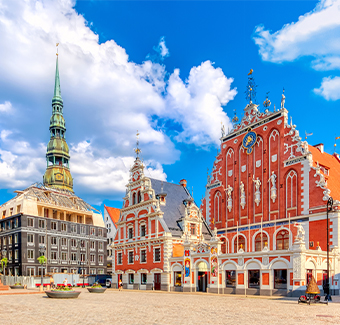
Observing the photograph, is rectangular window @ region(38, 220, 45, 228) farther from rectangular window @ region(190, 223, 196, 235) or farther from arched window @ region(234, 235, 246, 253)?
arched window @ region(234, 235, 246, 253)

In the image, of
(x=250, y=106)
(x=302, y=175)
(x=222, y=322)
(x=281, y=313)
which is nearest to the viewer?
(x=222, y=322)

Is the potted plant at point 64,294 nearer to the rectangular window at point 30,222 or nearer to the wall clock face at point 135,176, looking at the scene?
the wall clock face at point 135,176

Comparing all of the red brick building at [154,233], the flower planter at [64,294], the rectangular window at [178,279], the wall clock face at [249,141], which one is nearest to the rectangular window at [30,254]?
the red brick building at [154,233]

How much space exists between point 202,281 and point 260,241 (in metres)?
7.70

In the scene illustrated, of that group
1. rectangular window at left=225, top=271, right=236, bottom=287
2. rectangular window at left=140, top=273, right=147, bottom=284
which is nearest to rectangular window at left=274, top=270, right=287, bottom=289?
rectangular window at left=225, top=271, right=236, bottom=287

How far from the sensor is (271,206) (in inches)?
1566

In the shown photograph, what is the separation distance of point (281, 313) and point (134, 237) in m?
32.3

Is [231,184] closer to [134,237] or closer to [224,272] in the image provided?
[224,272]

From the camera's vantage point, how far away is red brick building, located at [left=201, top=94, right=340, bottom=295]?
33000 mm

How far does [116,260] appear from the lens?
53.4m

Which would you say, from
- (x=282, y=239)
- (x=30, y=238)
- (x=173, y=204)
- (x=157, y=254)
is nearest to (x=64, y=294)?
(x=157, y=254)

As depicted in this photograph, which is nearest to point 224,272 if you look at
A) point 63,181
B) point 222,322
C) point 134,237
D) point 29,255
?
point 134,237

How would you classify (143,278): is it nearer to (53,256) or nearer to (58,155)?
(53,256)

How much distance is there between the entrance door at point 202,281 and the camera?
40562mm
